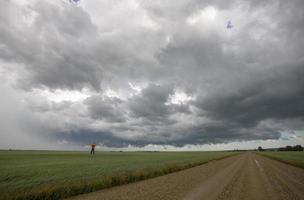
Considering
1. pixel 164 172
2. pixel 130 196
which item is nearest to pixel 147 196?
pixel 130 196

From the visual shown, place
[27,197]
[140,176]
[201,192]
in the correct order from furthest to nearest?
[140,176] < [201,192] < [27,197]

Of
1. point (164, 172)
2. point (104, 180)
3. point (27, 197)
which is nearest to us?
point (27, 197)

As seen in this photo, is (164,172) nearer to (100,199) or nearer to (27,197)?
(100,199)

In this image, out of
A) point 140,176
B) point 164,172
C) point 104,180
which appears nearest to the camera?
point 104,180

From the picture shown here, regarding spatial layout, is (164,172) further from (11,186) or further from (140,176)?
(11,186)

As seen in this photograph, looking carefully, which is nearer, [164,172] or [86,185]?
[86,185]

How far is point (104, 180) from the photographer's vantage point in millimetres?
16281

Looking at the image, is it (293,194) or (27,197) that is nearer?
(27,197)

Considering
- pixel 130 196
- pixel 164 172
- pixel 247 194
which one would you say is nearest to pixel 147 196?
pixel 130 196

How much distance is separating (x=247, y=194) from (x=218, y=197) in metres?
2.10

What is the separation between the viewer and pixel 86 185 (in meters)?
14.5

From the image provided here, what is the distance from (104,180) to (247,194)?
9.66m

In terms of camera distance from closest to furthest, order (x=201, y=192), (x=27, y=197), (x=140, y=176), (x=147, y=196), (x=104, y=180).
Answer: (x=27, y=197)
(x=147, y=196)
(x=201, y=192)
(x=104, y=180)
(x=140, y=176)

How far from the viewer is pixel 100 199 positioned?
11844mm
